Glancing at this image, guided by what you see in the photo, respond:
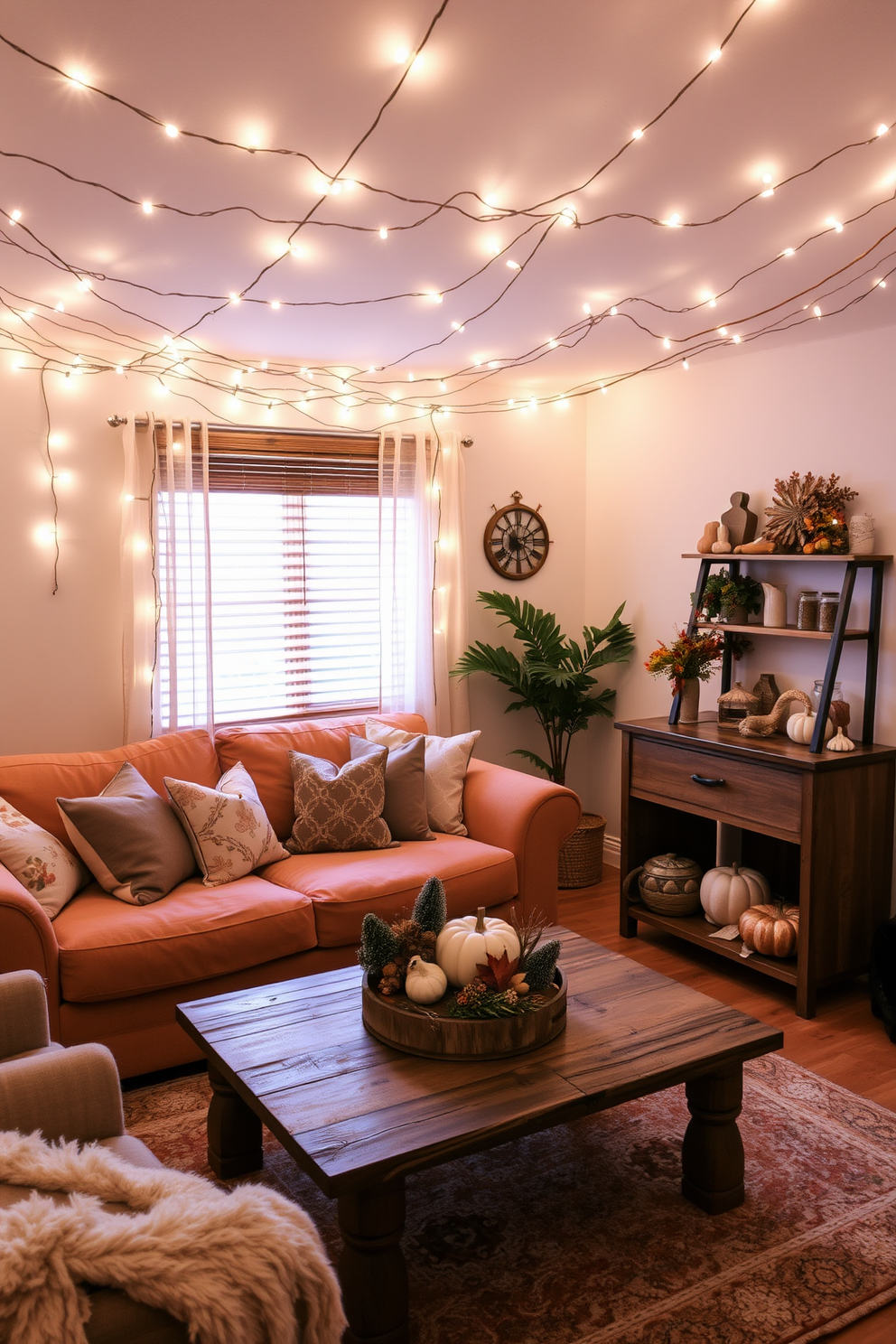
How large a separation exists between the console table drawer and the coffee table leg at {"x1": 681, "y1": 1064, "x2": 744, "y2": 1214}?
4.17 ft

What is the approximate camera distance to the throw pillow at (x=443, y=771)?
3.92 meters

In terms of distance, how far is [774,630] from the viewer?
375cm

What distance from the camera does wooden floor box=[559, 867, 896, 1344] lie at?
302 centimetres

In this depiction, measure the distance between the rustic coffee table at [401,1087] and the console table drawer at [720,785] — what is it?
101 centimetres

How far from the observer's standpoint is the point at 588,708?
4785mm

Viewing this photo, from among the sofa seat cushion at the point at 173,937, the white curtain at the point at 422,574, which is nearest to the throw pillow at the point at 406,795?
the sofa seat cushion at the point at 173,937

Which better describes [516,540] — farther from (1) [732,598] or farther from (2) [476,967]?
(2) [476,967]

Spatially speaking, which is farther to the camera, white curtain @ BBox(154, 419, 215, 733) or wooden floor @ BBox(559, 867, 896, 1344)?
white curtain @ BBox(154, 419, 215, 733)

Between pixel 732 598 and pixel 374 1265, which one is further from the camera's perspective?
pixel 732 598

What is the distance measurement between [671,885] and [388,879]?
50.5 inches

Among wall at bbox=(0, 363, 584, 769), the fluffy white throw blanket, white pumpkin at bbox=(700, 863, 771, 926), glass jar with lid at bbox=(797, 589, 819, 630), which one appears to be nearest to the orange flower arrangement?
glass jar with lid at bbox=(797, 589, 819, 630)

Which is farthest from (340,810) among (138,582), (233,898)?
(138,582)

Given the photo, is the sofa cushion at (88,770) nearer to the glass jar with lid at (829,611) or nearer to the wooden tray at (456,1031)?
the wooden tray at (456,1031)

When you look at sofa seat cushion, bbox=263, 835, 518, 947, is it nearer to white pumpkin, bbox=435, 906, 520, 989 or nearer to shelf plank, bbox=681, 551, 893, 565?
white pumpkin, bbox=435, 906, 520, 989
